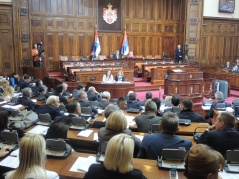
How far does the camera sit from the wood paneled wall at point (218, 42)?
1617 centimetres

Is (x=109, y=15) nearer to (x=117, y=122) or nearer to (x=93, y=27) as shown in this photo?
(x=93, y=27)

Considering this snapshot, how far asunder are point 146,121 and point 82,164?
61.4 inches

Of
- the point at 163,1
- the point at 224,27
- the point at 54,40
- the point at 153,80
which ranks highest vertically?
the point at 163,1

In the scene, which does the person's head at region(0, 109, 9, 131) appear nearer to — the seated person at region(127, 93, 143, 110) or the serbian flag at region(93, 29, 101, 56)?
the seated person at region(127, 93, 143, 110)

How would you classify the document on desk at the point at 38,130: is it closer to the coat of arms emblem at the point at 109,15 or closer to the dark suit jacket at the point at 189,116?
the dark suit jacket at the point at 189,116

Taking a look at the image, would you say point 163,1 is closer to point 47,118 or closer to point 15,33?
point 15,33

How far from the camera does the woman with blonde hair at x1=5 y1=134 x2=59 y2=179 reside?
2127mm

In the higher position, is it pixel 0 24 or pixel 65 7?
pixel 65 7

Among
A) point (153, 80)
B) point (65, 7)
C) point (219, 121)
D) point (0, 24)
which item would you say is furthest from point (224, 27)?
point (219, 121)

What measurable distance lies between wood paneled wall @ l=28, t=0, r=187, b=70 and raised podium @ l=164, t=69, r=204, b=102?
653 centimetres

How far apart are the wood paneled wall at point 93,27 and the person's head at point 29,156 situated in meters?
12.3

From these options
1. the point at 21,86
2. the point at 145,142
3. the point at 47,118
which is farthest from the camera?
the point at 21,86

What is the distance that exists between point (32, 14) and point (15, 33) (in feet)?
5.32

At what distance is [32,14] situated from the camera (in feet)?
43.9
